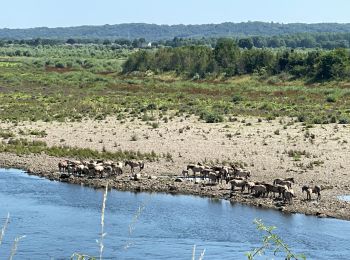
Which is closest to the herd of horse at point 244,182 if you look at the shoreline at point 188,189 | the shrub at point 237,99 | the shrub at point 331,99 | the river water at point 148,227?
the shoreline at point 188,189

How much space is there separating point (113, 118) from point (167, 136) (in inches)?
393

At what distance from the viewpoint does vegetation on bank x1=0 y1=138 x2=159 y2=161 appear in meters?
36.8

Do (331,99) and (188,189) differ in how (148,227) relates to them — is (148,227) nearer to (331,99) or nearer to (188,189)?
(188,189)

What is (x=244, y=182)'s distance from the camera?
2906 cm

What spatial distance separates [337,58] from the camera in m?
81.8

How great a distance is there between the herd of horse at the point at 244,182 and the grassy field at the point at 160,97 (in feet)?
57.8

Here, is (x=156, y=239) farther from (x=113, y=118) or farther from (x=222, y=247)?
(x=113, y=118)

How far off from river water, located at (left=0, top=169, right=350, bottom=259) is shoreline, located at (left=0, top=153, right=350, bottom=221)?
2.05ft

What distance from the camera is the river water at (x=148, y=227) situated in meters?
20.4

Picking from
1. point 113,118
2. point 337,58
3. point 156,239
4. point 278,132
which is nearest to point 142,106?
point 113,118

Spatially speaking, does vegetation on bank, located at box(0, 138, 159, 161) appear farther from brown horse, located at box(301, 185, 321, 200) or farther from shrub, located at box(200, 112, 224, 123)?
shrub, located at box(200, 112, 224, 123)

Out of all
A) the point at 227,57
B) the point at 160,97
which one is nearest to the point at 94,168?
the point at 160,97

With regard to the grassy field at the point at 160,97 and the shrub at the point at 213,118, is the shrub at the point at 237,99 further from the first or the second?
the shrub at the point at 213,118

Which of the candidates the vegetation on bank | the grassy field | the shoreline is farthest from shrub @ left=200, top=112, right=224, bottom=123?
the shoreline
